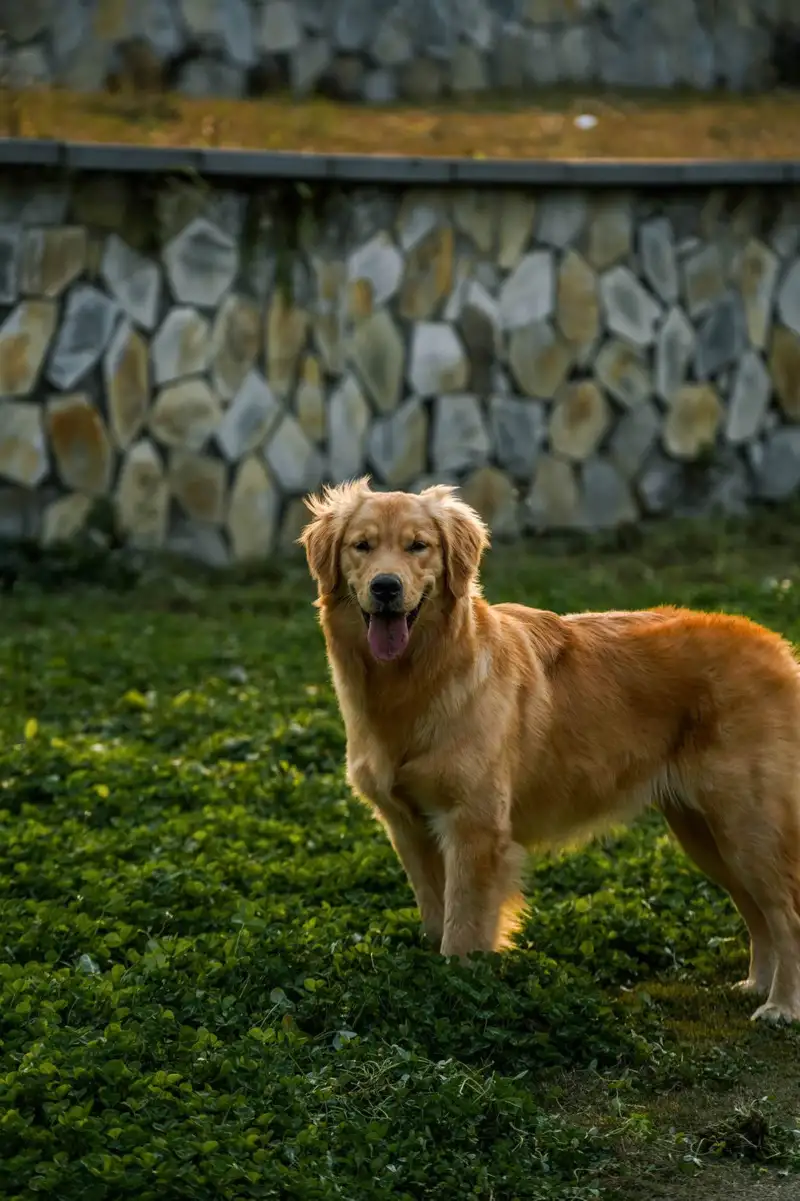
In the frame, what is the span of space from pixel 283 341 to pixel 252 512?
4.01 feet

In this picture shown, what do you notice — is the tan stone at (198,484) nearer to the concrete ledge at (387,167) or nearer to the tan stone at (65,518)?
the tan stone at (65,518)

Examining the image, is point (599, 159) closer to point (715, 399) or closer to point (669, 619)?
point (715, 399)

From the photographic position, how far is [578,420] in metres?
13.3

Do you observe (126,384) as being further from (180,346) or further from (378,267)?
(378,267)

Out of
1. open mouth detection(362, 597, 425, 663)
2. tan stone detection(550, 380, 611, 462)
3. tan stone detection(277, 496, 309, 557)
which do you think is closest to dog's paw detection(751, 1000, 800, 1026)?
open mouth detection(362, 597, 425, 663)

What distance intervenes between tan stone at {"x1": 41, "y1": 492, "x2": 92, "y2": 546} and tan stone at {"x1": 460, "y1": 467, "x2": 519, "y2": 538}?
281cm

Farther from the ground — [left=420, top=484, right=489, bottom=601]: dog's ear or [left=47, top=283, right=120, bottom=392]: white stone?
[left=47, top=283, right=120, bottom=392]: white stone

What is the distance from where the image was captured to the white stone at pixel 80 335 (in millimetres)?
11711

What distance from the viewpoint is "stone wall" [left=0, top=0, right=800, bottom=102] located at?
14.0m

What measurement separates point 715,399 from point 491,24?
13.8 ft

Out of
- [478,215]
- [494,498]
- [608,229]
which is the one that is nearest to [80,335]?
[478,215]

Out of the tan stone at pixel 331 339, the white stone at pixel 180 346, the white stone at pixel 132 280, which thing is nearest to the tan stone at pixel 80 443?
the white stone at pixel 180 346

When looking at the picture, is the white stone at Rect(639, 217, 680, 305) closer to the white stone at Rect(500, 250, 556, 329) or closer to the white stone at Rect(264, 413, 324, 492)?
the white stone at Rect(500, 250, 556, 329)

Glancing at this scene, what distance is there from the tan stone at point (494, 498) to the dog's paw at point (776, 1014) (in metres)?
7.27
